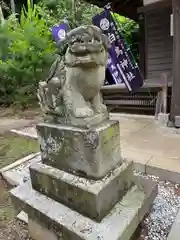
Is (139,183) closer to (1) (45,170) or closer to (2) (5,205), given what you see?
(1) (45,170)

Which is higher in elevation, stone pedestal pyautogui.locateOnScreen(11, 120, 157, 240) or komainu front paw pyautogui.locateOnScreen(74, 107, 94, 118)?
komainu front paw pyautogui.locateOnScreen(74, 107, 94, 118)

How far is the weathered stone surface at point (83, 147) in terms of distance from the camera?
1.63 meters

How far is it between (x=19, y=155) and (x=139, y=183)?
217cm

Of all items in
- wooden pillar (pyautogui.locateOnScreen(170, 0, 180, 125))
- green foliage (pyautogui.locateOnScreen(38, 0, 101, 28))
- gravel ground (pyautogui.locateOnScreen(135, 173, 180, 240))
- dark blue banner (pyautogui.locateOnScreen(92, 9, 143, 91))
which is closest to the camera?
gravel ground (pyautogui.locateOnScreen(135, 173, 180, 240))

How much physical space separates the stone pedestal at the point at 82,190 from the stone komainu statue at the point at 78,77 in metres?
0.15

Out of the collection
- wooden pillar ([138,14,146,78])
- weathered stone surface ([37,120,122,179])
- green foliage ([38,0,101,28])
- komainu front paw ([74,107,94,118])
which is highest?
green foliage ([38,0,101,28])

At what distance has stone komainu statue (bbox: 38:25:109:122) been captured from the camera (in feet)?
4.92

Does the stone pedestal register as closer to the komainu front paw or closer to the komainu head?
the komainu front paw

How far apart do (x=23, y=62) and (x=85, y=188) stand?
6.14m

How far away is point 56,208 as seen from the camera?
1.81 metres

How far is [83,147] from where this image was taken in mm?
1655

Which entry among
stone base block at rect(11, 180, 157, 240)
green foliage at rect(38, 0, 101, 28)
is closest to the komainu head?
stone base block at rect(11, 180, 157, 240)

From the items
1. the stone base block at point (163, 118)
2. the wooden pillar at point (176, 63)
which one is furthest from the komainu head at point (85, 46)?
the stone base block at point (163, 118)

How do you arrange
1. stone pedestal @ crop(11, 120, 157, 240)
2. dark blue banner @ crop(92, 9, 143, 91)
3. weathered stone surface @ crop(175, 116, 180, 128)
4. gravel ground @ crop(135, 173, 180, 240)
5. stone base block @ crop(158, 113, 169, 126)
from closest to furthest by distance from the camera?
stone pedestal @ crop(11, 120, 157, 240) < gravel ground @ crop(135, 173, 180, 240) < weathered stone surface @ crop(175, 116, 180, 128) < stone base block @ crop(158, 113, 169, 126) < dark blue banner @ crop(92, 9, 143, 91)
